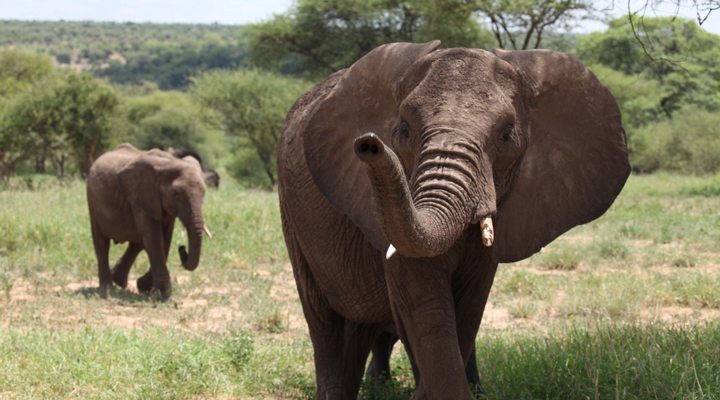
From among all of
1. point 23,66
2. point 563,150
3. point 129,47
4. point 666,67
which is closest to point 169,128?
point 23,66

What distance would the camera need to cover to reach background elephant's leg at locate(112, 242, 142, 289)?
952cm

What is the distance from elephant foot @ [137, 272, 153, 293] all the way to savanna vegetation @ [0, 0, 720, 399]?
0.27 feet

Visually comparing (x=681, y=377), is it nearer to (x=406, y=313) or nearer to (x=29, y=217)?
(x=406, y=313)

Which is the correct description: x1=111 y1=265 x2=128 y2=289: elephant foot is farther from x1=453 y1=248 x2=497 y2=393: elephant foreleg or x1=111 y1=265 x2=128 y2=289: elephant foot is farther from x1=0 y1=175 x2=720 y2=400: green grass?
x1=453 y1=248 x2=497 y2=393: elephant foreleg

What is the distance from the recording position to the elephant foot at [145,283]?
360 inches

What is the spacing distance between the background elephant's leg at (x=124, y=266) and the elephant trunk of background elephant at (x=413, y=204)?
A: 22.9 feet

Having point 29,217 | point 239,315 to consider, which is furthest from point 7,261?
point 239,315

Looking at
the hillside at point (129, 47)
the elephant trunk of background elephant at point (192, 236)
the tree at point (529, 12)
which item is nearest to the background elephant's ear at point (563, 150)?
the elephant trunk of background elephant at point (192, 236)

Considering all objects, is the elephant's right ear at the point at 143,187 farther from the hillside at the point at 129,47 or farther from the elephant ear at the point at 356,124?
the hillside at the point at 129,47

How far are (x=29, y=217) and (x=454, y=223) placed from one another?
9942 mm

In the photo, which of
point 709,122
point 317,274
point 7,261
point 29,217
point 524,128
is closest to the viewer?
point 524,128

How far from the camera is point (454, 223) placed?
9.71ft

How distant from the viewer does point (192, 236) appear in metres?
8.66

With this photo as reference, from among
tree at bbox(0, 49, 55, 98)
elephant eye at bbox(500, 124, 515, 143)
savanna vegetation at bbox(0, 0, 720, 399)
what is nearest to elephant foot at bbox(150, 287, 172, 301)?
savanna vegetation at bbox(0, 0, 720, 399)
